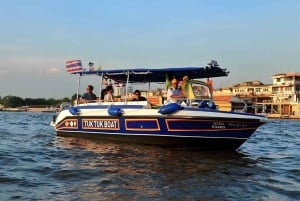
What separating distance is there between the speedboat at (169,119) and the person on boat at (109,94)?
375 mm

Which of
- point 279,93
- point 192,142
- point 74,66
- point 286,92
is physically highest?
point 286,92

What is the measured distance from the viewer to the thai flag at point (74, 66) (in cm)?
1752

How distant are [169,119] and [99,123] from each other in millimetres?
3599

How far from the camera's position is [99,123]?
15703 mm

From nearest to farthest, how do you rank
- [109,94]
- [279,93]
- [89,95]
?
1. [109,94]
2. [89,95]
3. [279,93]

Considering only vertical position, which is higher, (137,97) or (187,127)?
(137,97)

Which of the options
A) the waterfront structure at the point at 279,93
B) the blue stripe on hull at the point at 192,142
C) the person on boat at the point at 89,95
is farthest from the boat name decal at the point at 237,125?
the waterfront structure at the point at 279,93

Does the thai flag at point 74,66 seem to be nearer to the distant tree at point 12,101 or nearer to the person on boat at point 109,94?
the person on boat at point 109,94

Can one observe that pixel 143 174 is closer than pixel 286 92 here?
Yes

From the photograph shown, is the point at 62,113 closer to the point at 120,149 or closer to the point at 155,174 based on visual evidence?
the point at 120,149

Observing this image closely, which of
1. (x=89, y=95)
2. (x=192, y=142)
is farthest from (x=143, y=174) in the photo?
(x=89, y=95)

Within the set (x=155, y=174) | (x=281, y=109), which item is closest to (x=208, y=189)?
(x=155, y=174)

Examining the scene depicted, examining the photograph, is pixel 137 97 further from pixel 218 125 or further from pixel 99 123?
pixel 218 125

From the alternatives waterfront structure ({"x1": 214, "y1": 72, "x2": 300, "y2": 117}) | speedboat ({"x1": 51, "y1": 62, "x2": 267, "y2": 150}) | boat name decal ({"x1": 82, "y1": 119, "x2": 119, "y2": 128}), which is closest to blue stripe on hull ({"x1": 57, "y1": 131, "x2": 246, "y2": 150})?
speedboat ({"x1": 51, "y1": 62, "x2": 267, "y2": 150})
